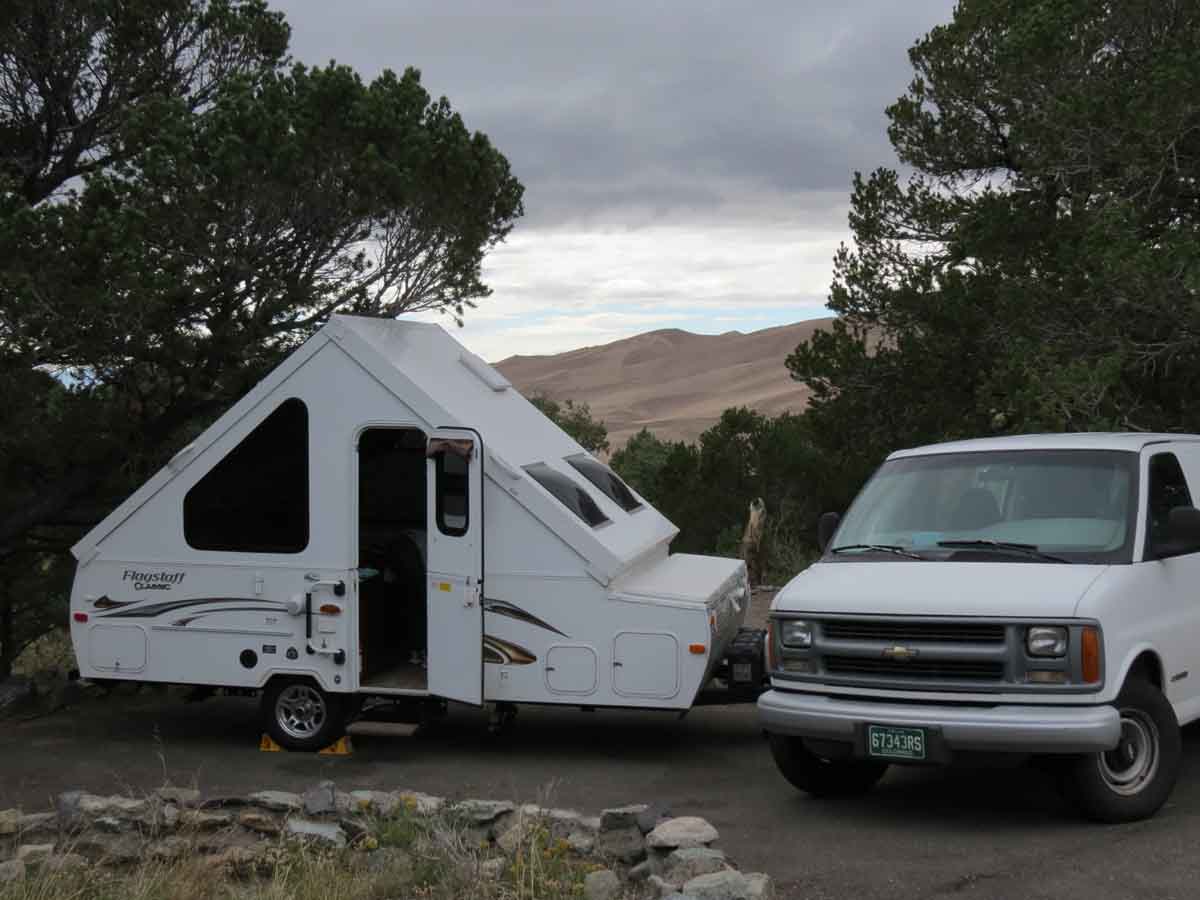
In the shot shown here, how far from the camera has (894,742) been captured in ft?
23.4

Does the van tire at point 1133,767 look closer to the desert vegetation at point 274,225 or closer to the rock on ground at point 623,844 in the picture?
the rock on ground at point 623,844

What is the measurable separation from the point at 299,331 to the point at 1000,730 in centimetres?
941

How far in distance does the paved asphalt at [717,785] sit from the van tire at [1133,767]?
13 cm

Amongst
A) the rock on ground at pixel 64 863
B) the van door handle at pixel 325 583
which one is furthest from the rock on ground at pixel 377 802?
the van door handle at pixel 325 583

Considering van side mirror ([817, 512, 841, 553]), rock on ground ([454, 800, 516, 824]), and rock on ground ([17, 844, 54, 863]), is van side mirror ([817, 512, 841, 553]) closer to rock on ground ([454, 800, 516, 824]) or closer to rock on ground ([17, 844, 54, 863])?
rock on ground ([454, 800, 516, 824])

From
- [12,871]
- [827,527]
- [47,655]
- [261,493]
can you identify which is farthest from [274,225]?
[47,655]

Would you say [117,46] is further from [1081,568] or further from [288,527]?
[1081,568]

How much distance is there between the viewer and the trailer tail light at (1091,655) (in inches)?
272

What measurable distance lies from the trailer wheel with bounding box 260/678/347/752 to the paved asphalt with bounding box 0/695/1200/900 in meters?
0.16

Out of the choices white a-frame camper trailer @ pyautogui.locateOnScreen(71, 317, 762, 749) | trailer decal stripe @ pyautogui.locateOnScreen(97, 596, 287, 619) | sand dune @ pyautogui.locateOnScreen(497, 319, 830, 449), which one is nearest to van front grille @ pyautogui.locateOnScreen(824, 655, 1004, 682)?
white a-frame camper trailer @ pyautogui.locateOnScreen(71, 317, 762, 749)

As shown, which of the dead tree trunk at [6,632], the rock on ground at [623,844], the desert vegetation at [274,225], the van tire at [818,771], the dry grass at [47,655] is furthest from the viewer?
the dry grass at [47,655]

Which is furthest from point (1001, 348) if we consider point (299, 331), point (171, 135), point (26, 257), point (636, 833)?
point (636, 833)

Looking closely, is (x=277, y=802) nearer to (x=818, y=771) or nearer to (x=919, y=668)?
(x=818, y=771)

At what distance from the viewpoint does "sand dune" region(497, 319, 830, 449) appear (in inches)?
4557
